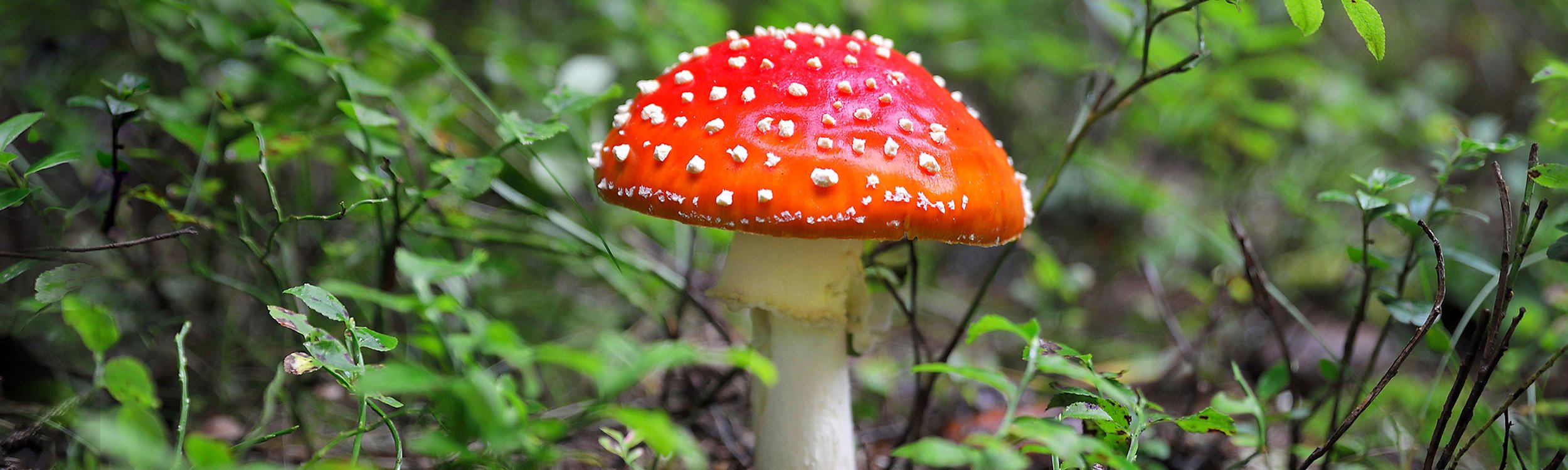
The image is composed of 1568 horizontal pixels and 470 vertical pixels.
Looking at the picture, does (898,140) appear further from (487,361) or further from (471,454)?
(487,361)

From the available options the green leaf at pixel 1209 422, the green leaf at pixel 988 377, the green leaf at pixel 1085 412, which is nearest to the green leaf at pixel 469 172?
the green leaf at pixel 988 377

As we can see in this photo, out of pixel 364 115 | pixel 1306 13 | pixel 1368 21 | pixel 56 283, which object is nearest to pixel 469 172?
pixel 364 115

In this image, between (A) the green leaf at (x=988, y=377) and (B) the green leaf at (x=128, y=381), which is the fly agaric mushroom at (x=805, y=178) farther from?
(B) the green leaf at (x=128, y=381)

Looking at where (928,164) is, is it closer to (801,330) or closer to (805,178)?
(805,178)

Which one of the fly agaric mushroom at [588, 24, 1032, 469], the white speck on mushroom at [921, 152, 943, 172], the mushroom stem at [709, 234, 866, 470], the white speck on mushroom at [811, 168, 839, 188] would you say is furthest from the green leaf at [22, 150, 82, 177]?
the white speck on mushroom at [921, 152, 943, 172]

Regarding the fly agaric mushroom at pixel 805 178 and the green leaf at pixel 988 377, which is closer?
the green leaf at pixel 988 377

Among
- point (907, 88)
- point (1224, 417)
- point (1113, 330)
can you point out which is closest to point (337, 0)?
point (907, 88)
